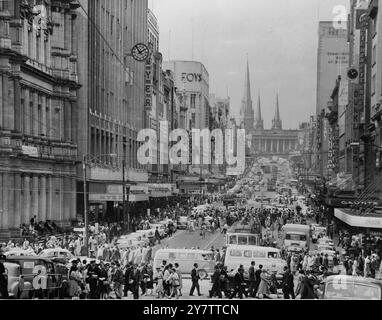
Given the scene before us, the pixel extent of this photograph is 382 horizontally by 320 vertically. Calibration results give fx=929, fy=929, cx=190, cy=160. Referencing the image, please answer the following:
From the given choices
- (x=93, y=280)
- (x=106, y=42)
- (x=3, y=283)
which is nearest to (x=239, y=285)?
(x=93, y=280)

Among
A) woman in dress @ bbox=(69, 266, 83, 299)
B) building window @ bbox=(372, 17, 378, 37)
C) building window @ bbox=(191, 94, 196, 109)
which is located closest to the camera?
woman in dress @ bbox=(69, 266, 83, 299)

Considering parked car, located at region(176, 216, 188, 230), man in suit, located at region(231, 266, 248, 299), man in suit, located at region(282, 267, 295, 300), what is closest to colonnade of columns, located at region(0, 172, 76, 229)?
parked car, located at region(176, 216, 188, 230)

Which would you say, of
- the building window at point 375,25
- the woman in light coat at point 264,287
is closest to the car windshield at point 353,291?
the woman in light coat at point 264,287

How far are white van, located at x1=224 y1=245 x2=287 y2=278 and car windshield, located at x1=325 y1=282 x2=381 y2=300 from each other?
1060 cm

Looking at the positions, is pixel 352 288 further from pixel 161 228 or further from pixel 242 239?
pixel 161 228

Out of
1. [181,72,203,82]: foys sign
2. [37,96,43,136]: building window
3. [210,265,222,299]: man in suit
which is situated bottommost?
[210,265,222,299]: man in suit

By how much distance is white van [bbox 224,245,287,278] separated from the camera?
2965cm

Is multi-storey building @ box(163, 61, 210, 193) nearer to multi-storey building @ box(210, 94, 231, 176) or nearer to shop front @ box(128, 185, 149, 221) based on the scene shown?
multi-storey building @ box(210, 94, 231, 176)

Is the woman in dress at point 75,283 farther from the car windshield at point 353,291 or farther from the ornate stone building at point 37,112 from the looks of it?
the ornate stone building at point 37,112

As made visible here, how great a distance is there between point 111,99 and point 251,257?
1573cm

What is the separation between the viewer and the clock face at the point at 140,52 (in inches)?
1563

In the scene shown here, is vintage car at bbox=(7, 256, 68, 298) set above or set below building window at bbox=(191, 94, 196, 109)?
below

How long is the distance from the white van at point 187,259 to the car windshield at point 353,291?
10.9 meters

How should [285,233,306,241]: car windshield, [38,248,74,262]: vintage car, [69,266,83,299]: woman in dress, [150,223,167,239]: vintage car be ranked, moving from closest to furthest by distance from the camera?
[69,266,83,299]: woman in dress → [38,248,74,262]: vintage car → [150,223,167,239]: vintage car → [285,233,306,241]: car windshield
